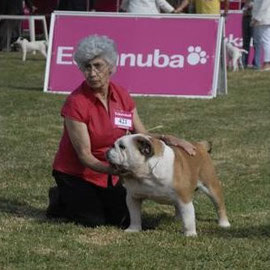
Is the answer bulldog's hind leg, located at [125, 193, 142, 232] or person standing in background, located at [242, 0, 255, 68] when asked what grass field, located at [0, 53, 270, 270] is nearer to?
bulldog's hind leg, located at [125, 193, 142, 232]

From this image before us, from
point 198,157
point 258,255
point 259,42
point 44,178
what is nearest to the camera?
point 258,255

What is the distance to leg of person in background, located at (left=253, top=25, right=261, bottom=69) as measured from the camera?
15.8 meters

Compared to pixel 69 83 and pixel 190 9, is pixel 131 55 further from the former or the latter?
pixel 190 9

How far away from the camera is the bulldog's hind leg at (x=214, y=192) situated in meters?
5.36

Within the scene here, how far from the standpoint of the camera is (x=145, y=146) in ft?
16.0

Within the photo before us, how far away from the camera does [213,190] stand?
17.8ft

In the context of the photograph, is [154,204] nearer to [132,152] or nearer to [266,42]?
[132,152]

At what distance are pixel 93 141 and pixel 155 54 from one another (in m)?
6.61

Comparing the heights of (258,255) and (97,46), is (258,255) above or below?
below

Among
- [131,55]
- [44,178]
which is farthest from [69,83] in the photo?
[44,178]

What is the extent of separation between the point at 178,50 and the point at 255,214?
6.36 meters

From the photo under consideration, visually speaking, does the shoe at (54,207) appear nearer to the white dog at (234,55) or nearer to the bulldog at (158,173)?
the bulldog at (158,173)

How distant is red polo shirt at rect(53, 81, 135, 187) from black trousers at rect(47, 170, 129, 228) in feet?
0.18

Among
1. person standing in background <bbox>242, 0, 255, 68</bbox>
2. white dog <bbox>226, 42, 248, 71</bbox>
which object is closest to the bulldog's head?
white dog <bbox>226, 42, 248, 71</bbox>
